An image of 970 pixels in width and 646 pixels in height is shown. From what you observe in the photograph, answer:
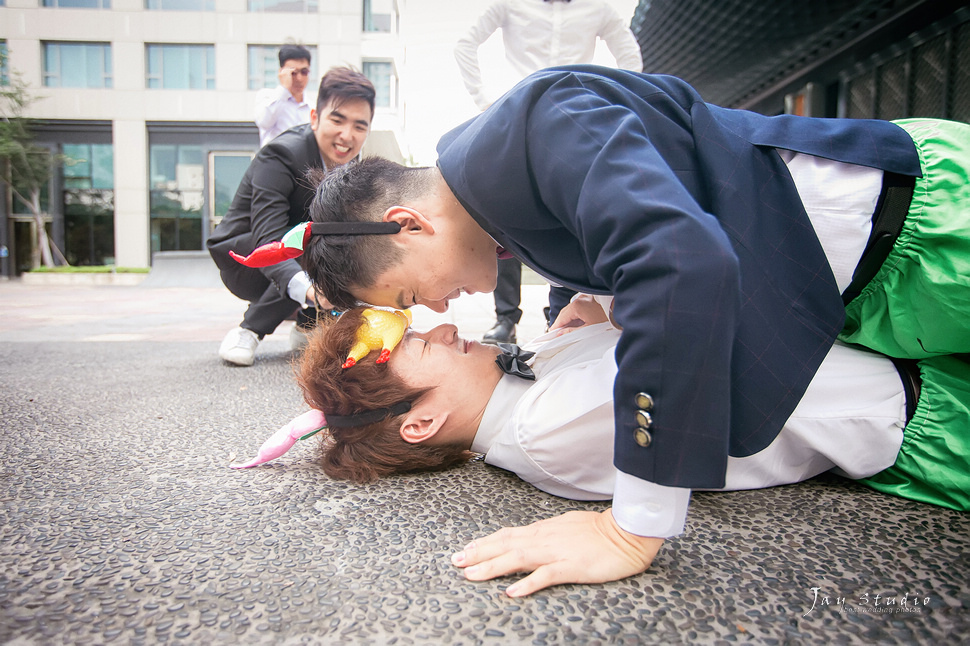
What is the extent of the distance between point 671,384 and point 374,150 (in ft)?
15.2

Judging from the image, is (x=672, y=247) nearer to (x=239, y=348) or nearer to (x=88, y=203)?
(x=239, y=348)

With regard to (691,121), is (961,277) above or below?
below

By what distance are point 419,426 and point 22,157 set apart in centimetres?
1827

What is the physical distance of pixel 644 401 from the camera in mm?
748

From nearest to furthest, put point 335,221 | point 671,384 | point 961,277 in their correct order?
point 671,384, point 961,277, point 335,221

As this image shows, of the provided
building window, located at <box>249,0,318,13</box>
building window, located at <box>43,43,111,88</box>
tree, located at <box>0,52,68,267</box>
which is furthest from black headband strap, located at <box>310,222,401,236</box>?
building window, located at <box>43,43,111,88</box>

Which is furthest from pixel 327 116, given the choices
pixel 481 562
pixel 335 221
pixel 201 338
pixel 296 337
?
pixel 481 562

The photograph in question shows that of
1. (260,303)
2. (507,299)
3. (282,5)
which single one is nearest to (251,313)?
(260,303)

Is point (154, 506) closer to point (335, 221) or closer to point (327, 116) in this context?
point (335, 221)

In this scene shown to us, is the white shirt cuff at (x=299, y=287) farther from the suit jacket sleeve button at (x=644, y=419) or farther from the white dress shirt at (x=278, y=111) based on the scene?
the suit jacket sleeve button at (x=644, y=419)

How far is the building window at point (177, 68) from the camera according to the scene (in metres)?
16.0

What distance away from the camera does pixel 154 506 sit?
113 centimetres

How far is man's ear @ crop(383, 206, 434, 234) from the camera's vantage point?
3.89ft

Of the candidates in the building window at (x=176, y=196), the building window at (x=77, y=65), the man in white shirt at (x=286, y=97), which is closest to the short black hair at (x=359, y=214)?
the man in white shirt at (x=286, y=97)
